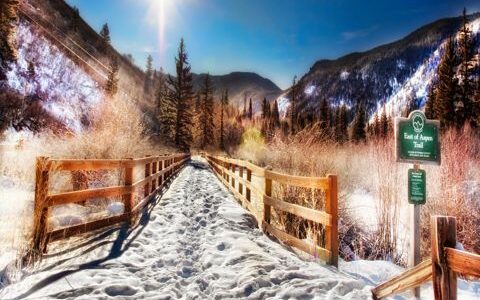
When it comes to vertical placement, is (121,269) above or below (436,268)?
below

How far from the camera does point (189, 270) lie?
4.27 metres

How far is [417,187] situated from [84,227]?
15.9ft

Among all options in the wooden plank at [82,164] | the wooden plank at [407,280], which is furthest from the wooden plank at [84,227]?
the wooden plank at [407,280]

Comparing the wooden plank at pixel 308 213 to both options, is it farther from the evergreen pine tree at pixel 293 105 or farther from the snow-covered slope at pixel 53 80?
the evergreen pine tree at pixel 293 105

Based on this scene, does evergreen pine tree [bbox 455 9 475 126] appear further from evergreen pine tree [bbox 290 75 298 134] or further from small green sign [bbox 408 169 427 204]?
small green sign [bbox 408 169 427 204]

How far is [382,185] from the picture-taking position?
24.2ft

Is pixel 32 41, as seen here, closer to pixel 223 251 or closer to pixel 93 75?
pixel 93 75

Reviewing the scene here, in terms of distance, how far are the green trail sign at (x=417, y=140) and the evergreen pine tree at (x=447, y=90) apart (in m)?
36.9

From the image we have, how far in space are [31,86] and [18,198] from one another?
138 ft

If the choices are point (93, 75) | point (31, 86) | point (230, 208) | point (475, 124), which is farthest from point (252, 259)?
point (93, 75)

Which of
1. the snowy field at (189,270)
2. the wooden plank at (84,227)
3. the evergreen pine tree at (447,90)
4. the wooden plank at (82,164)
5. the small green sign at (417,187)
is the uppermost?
the evergreen pine tree at (447,90)

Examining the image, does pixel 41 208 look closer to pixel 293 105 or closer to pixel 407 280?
pixel 407 280

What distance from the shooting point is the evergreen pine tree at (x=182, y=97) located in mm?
46969

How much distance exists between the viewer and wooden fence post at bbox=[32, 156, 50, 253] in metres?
4.44
